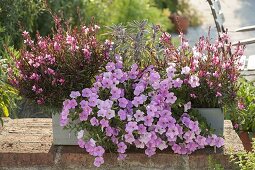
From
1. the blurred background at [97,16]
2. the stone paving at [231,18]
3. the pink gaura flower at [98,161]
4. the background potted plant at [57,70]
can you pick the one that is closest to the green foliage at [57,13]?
the blurred background at [97,16]

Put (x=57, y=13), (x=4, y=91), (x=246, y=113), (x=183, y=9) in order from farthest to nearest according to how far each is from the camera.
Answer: (x=183, y=9)
(x=57, y=13)
(x=246, y=113)
(x=4, y=91)

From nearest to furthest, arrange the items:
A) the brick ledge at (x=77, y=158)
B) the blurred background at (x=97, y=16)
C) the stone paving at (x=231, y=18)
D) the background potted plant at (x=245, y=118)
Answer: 1. the brick ledge at (x=77, y=158)
2. the background potted plant at (x=245, y=118)
3. the blurred background at (x=97, y=16)
4. the stone paving at (x=231, y=18)

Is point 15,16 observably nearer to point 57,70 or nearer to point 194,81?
point 57,70

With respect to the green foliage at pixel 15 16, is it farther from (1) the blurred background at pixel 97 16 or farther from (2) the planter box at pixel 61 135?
(2) the planter box at pixel 61 135

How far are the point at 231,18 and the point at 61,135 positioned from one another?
18.4ft

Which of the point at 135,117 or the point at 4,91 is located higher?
the point at 4,91

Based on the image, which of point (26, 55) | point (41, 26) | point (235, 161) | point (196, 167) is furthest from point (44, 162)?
point (41, 26)

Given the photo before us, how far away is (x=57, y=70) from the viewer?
268 centimetres

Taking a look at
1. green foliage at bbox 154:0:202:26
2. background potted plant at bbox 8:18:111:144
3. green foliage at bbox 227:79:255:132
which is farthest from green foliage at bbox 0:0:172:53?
background potted plant at bbox 8:18:111:144

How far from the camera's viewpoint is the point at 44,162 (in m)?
2.71

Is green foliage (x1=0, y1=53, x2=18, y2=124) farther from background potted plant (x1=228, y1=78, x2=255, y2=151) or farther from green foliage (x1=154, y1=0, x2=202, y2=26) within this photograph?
green foliage (x1=154, y1=0, x2=202, y2=26)

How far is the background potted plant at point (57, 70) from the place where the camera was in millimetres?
2680

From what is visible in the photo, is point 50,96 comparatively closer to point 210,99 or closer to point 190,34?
point 210,99

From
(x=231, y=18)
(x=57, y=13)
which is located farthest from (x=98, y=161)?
(x=231, y=18)
